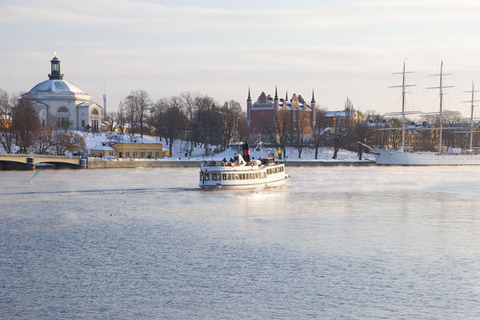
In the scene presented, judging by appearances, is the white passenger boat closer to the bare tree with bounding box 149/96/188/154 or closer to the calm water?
the calm water

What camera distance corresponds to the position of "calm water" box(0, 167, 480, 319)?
1811cm

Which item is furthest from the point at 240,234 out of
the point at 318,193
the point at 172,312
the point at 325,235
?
the point at 318,193

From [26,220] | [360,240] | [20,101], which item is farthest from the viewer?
[20,101]

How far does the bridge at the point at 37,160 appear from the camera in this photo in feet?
282

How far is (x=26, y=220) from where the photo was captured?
35344mm

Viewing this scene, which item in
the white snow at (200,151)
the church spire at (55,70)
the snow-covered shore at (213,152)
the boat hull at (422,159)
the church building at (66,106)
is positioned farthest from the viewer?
the church spire at (55,70)

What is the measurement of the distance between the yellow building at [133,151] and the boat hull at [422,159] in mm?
44975

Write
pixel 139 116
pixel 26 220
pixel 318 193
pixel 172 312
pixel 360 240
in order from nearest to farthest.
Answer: pixel 172 312
pixel 360 240
pixel 26 220
pixel 318 193
pixel 139 116

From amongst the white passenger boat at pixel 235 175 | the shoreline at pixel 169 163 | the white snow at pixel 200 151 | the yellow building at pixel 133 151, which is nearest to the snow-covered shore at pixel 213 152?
the white snow at pixel 200 151

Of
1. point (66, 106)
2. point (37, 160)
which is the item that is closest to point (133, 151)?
point (37, 160)

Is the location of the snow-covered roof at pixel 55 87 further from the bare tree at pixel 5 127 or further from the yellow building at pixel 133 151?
the yellow building at pixel 133 151

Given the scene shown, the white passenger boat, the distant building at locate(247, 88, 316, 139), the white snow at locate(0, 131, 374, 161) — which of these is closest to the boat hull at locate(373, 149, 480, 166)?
the white snow at locate(0, 131, 374, 161)

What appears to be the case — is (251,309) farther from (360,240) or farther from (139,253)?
(360,240)

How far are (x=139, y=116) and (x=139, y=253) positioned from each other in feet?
395
